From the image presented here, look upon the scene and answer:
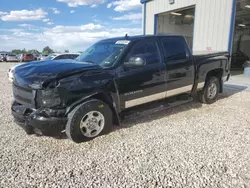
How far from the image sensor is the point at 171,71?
15.4ft

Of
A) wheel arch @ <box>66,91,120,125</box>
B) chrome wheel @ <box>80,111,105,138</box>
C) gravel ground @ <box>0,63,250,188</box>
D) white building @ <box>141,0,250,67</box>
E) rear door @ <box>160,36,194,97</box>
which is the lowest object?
gravel ground @ <box>0,63,250,188</box>

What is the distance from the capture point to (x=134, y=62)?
12.7ft

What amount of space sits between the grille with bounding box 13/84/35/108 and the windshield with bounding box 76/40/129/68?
4.48 feet

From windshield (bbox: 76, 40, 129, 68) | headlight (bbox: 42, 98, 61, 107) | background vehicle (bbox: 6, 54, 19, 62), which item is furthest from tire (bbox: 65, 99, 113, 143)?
background vehicle (bbox: 6, 54, 19, 62)

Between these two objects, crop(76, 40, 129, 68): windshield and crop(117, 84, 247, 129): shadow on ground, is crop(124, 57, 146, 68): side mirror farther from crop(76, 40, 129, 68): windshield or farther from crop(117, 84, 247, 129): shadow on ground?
crop(117, 84, 247, 129): shadow on ground

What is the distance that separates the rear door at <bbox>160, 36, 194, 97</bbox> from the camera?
15.4 feet

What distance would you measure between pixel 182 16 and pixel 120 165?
653 inches

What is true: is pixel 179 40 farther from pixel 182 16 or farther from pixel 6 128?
pixel 182 16

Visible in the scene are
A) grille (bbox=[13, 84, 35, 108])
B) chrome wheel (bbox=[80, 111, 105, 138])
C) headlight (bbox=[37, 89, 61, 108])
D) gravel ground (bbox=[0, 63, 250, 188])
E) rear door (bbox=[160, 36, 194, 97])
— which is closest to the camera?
gravel ground (bbox=[0, 63, 250, 188])

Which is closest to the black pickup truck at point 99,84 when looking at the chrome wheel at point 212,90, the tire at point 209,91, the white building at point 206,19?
the tire at point 209,91

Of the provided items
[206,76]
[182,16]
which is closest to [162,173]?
[206,76]

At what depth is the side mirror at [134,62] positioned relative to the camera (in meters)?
3.83

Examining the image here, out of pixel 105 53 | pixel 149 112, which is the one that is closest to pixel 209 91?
pixel 149 112

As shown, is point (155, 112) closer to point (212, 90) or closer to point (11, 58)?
point (212, 90)
